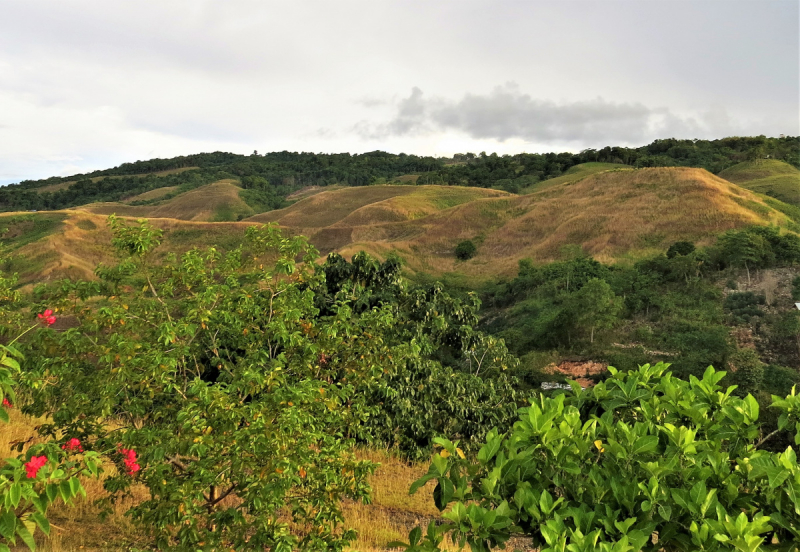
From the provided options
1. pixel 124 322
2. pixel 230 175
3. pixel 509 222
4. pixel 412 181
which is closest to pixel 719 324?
pixel 124 322

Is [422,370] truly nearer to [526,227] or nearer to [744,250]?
[744,250]

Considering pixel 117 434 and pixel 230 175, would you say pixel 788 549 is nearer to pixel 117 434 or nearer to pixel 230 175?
pixel 117 434

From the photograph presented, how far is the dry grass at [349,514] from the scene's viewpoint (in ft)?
19.1

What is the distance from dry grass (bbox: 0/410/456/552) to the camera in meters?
5.82

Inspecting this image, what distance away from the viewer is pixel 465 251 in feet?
157

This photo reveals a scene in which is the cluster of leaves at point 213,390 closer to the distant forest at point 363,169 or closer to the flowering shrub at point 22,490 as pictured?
the flowering shrub at point 22,490

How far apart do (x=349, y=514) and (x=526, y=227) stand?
46007 millimetres

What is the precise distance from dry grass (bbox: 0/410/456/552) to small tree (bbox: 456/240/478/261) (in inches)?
1503

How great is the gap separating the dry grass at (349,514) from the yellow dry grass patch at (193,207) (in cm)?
8772

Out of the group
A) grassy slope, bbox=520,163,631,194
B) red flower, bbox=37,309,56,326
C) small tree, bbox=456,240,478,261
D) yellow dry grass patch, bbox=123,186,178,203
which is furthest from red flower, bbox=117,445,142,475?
yellow dry grass patch, bbox=123,186,178,203

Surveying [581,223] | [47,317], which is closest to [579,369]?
[47,317]

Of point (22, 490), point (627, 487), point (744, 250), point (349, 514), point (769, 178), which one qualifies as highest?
point (769, 178)

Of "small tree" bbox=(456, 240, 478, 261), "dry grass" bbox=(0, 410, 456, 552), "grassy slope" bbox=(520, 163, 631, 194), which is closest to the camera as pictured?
"dry grass" bbox=(0, 410, 456, 552)

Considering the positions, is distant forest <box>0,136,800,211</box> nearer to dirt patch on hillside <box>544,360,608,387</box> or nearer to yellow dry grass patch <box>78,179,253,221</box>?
yellow dry grass patch <box>78,179,253,221</box>
